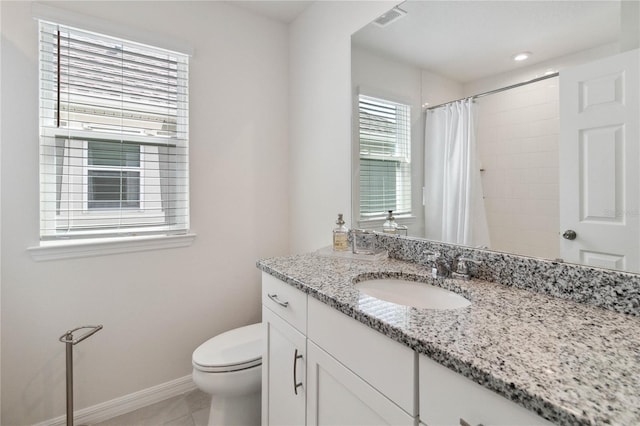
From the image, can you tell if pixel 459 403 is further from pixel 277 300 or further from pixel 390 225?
pixel 390 225

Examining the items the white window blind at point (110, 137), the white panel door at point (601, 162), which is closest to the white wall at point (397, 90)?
the white panel door at point (601, 162)

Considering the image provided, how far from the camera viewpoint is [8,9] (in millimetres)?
1444

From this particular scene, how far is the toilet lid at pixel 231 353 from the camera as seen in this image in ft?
4.79

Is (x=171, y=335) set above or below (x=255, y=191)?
below

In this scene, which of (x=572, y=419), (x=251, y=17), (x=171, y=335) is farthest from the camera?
(x=251, y=17)

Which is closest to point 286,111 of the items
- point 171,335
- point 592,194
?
point 171,335

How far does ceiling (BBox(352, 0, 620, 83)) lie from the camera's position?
92cm

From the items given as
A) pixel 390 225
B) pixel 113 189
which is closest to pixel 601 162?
pixel 390 225

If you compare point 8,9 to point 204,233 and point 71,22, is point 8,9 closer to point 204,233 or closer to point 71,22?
point 71,22

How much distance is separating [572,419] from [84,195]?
6.75 feet

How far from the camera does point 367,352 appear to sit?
2.75ft

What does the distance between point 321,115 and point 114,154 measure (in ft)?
3.99

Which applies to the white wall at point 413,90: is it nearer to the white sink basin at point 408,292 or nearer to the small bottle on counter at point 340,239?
the small bottle on counter at point 340,239

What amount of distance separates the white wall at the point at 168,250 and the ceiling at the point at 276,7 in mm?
62
